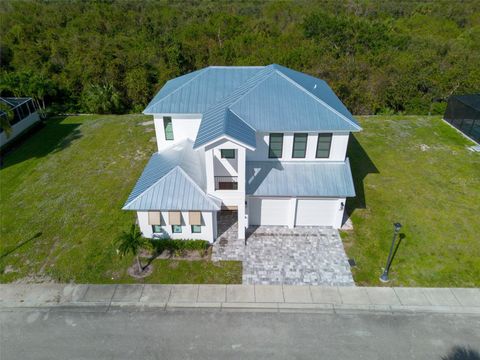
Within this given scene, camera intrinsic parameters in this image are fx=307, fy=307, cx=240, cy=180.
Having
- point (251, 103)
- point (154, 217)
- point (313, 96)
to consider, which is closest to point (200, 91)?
point (251, 103)

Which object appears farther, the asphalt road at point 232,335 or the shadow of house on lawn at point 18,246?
the shadow of house on lawn at point 18,246

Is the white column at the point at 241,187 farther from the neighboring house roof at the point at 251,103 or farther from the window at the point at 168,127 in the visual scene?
the window at the point at 168,127

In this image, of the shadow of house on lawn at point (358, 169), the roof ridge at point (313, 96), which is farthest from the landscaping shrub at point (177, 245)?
the roof ridge at point (313, 96)

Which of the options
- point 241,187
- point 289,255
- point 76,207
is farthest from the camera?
point 76,207

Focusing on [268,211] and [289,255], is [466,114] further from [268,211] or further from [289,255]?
[289,255]

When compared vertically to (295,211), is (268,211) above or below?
below

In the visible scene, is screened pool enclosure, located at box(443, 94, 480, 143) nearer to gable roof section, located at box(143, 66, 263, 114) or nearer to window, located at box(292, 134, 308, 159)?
window, located at box(292, 134, 308, 159)

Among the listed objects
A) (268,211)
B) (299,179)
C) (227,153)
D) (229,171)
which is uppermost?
(227,153)
